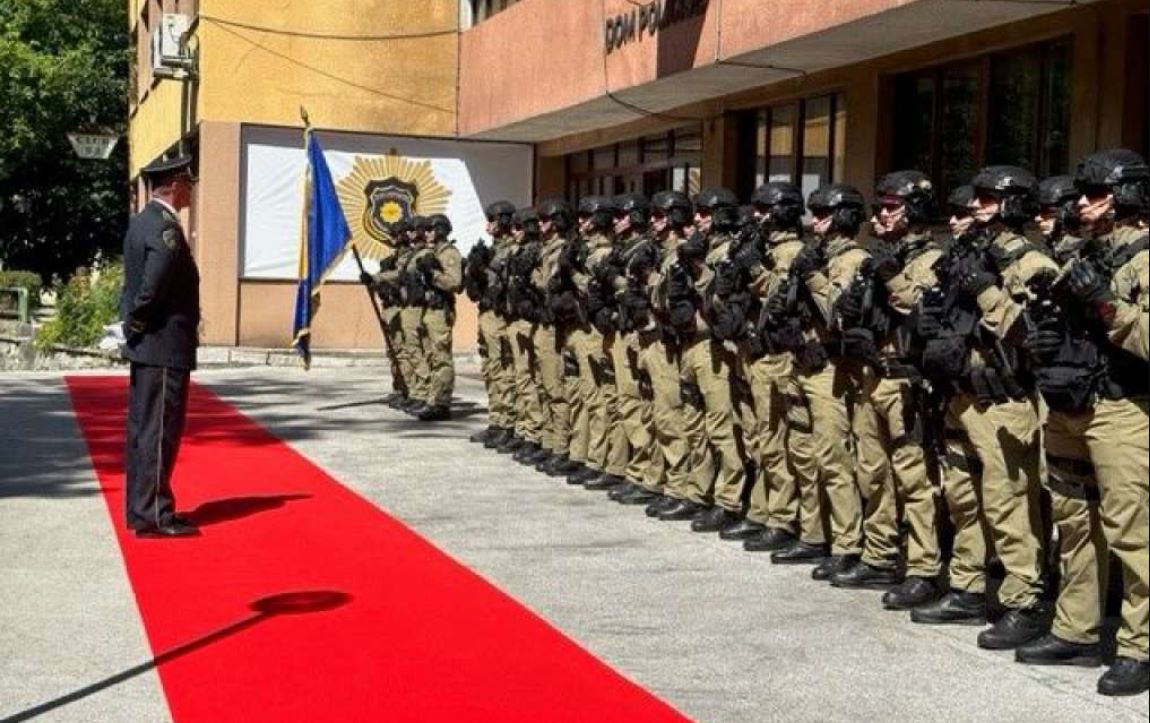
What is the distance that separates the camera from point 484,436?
42.0 ft

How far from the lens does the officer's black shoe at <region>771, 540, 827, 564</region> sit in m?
7.96

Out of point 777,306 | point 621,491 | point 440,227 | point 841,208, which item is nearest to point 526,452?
point 621,491

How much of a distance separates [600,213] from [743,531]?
2.84 metres

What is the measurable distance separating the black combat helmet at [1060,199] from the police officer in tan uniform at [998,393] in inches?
5.2

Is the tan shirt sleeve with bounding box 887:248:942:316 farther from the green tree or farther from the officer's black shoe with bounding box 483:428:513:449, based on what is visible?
the green tree

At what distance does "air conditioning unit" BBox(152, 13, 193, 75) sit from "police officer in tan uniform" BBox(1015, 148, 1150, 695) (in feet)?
59.8

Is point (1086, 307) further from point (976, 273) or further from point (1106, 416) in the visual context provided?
point (976, 273)

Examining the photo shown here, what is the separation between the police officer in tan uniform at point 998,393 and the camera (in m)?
6.22

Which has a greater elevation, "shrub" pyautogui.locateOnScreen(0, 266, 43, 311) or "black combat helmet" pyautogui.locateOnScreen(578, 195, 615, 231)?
"black combat helmet" pyautogui.locateOnScreen(578, 195, 615, 231)

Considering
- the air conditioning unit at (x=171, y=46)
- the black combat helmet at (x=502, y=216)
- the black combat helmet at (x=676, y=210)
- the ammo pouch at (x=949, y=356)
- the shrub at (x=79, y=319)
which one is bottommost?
the shrub at (x=79, y=319)

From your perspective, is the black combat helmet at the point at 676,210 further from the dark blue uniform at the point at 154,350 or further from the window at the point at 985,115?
the dark blue uniform at the point at 154,350

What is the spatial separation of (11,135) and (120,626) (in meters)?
35.4

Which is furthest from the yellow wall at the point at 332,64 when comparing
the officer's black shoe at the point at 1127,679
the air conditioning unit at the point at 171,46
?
the officer's black shoe at the point at 1127,679

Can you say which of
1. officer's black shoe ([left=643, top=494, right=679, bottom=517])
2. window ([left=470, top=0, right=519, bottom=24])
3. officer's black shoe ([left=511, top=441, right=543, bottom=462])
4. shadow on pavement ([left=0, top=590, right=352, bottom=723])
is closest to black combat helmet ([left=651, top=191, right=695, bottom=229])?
officer's black shoe ([left=643, top=494, right=679, bottom=517])
